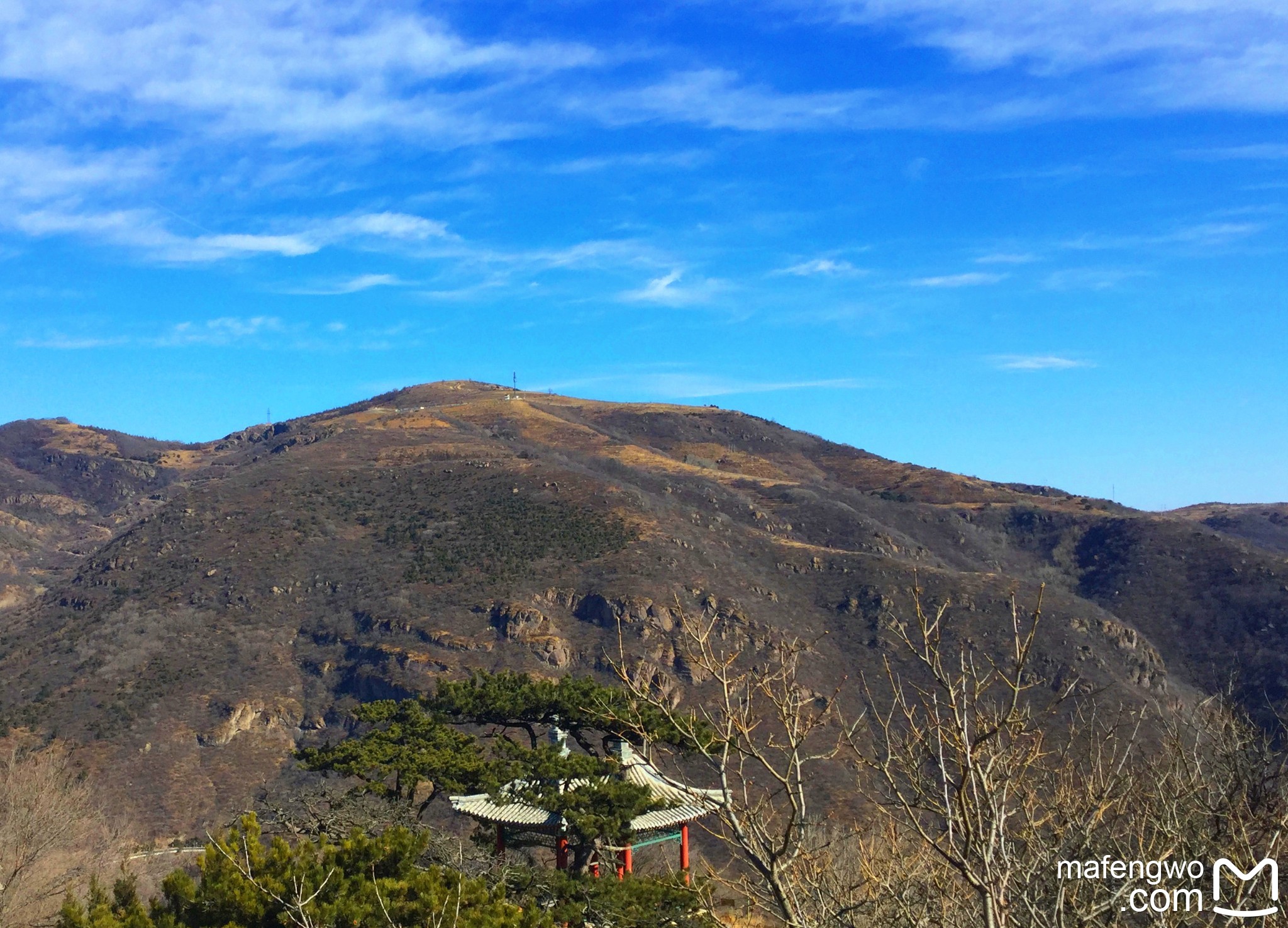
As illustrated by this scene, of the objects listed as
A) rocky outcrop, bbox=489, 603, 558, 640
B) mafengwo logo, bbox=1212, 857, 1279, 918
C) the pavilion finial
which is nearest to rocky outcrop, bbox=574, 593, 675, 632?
rocky outcrop, bbox=489, 603, 558, 640

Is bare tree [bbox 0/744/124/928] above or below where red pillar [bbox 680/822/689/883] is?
below

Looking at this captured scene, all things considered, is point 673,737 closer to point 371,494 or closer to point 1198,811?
point 1198,811

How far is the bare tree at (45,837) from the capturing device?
22.0 metres

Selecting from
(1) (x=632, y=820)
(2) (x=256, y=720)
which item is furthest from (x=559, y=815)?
(2) (x=256, y=720)

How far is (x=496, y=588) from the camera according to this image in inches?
2260

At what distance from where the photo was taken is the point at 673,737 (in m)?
18.6

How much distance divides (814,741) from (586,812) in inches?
1182

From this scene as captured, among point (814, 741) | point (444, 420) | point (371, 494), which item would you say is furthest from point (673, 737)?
point (444, 420)

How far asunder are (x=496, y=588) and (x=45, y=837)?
31.1 m

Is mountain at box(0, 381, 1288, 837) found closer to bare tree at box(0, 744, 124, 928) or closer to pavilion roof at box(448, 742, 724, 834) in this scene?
bare tree at box(0, 744, 124, 928)

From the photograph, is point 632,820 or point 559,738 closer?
point 632,820

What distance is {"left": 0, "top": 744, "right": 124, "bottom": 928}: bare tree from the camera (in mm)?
21984

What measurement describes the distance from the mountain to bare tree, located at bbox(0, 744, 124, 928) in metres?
5.21

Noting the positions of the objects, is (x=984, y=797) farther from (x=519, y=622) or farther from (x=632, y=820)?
(x=519, y=622)
